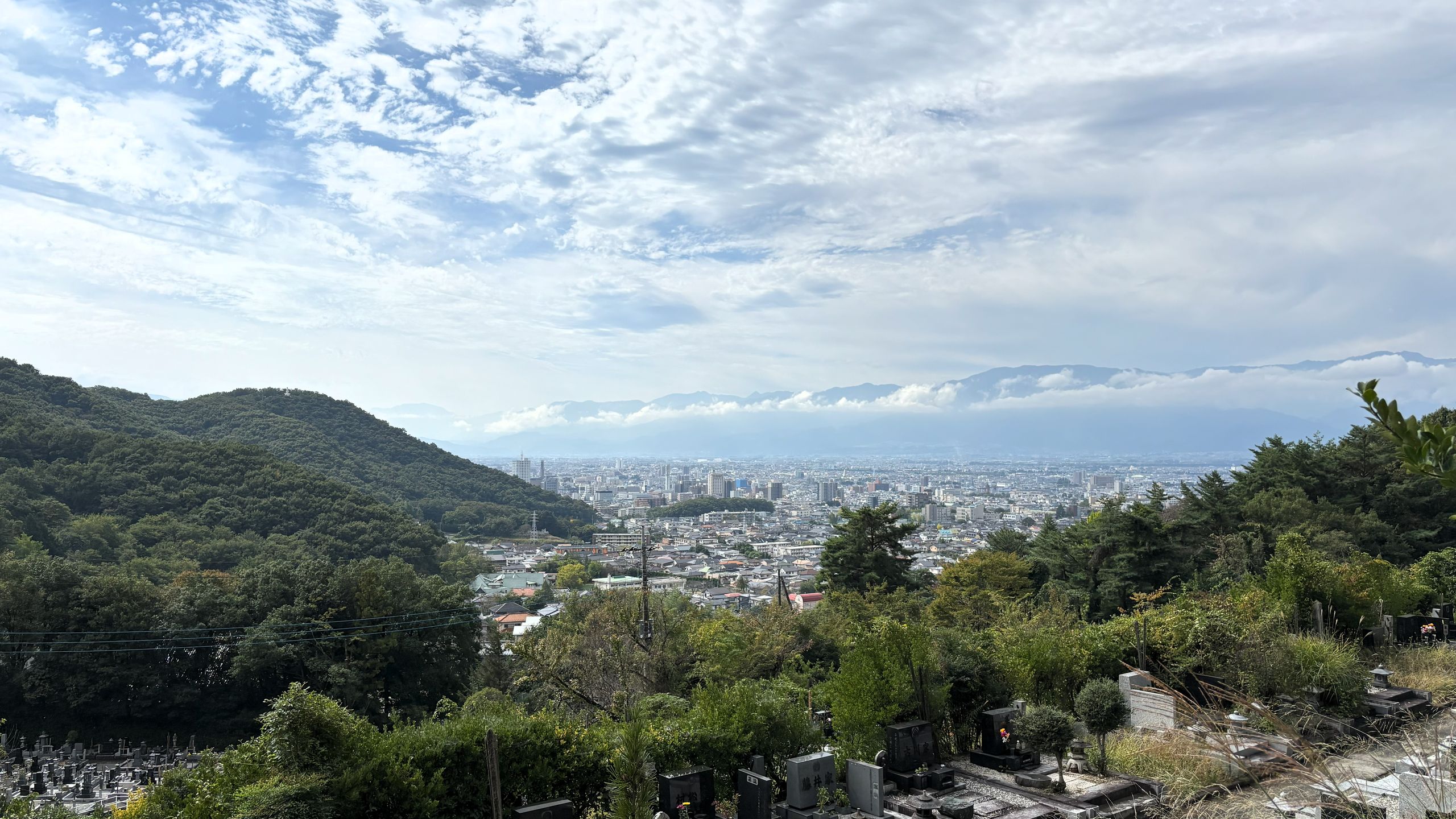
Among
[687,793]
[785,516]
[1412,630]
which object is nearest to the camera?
[687,793]

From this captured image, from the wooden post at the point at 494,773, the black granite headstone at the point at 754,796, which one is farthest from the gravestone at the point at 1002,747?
the wooden post at the point at 494,773

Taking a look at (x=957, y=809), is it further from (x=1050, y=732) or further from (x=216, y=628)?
(x=216, y=628)

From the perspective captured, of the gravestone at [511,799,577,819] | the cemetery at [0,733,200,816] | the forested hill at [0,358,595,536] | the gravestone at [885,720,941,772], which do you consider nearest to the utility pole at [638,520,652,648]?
the gravestone at [885,720,941,772]

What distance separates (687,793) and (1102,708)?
16.4 feet

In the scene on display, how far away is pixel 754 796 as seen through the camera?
851 cm

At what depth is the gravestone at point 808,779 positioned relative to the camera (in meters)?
8.80

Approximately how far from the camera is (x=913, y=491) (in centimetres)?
13888

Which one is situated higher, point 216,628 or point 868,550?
point 868,550

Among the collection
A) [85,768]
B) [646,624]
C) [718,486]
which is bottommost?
[85,768]

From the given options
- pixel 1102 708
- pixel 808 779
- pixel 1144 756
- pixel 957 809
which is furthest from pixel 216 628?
pixel 1144 756

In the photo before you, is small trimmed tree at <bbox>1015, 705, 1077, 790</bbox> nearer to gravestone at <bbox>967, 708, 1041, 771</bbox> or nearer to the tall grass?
gravestone at <bbox>967, 708, 1041, 771</bbox>

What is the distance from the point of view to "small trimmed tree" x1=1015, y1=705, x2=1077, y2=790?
9.53 meters

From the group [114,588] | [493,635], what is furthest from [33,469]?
[493,635]

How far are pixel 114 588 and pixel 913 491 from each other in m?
125
